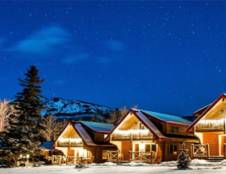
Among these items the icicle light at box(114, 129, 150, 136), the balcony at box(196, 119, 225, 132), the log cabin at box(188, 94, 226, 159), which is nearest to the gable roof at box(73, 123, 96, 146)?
the icicle light at box(114, 129, 150, 136)

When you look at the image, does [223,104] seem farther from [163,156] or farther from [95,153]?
[95,153]

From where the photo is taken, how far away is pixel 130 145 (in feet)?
176

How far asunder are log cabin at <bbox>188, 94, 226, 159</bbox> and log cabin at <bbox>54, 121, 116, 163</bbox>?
17333 mm

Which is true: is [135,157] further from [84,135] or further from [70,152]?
[70,152]

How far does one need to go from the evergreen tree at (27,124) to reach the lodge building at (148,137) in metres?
6.08

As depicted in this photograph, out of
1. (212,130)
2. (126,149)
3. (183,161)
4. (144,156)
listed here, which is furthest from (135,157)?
(183,161)

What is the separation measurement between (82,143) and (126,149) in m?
7.28

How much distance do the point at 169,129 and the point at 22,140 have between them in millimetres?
17460

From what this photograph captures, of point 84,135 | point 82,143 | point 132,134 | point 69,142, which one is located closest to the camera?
point 132,134

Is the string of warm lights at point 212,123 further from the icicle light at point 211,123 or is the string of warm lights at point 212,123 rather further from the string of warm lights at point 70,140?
the string of warm lights at point 70,140

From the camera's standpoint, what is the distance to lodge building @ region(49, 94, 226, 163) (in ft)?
148

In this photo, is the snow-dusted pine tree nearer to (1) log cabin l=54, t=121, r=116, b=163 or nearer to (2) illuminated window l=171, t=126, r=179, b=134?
(1) log cabin l=54, t=121, r=116, b=163

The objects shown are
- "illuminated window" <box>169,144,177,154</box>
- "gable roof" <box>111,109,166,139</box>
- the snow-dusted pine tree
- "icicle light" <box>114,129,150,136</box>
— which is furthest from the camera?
the snow-dusted pine tree

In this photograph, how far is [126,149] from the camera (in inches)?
2131
